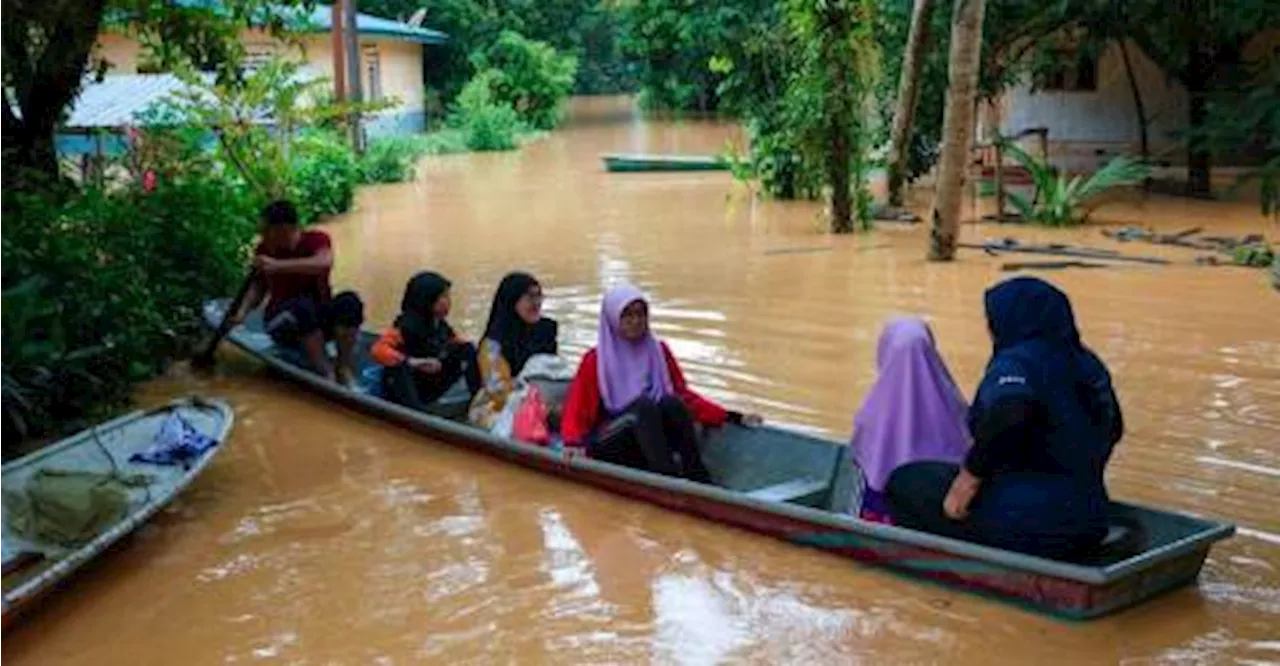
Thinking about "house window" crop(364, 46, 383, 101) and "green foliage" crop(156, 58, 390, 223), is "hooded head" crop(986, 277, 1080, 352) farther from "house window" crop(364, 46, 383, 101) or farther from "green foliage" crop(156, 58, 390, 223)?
"house window" crop(364, 46, 383, 101)

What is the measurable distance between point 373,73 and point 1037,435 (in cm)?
3178

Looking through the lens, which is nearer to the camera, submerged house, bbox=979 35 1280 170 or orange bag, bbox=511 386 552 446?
orange bag, bbox=511 386 552 446

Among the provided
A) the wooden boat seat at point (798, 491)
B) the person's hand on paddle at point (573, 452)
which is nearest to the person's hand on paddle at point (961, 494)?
the wooden boat seat at point (798, 491)

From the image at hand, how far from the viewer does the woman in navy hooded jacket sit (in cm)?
469

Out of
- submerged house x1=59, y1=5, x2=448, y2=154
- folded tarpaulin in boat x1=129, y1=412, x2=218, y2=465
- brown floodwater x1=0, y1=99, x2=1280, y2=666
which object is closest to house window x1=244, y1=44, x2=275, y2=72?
submerged house x1=59, y1=5, x2=448, y2=154

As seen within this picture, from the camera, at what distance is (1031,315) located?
4.72 meters

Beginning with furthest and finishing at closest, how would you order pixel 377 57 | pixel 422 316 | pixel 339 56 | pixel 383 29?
pixel 377 57, pixel 383 29, pixel 339 56, pixel 422 316

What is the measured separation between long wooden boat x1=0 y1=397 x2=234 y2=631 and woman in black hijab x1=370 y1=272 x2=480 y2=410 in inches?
36.8

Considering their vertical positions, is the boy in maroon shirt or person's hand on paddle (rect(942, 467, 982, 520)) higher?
the boy in maroon shirt

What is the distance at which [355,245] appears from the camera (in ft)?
56.5

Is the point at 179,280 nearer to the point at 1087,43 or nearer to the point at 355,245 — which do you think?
the point at 355,245

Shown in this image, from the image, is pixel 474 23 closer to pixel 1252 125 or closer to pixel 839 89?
pixel 839 89

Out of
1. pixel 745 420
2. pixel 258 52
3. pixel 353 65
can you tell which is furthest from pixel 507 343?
pixel 258 52

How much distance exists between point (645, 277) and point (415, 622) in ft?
28.1
